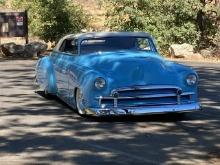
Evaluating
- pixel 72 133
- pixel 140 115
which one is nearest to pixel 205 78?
pixel 140 115

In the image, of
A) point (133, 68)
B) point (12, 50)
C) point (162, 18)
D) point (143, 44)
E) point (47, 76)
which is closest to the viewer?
point (133, 68)

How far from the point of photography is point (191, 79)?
952 centimetres

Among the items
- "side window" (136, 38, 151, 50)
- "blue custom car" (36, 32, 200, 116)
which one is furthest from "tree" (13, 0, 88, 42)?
"blue custom car" (36, 32, 200, 116)

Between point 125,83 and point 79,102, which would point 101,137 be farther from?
point 79,102

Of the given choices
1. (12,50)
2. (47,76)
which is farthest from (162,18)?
(47,76)

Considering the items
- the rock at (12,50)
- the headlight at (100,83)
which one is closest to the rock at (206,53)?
the rock at (12,50)

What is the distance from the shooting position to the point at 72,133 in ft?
27.6

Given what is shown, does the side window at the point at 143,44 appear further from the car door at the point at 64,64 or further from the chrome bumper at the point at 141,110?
the chrome bumper at the point at 141,110

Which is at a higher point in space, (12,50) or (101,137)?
(12,50)

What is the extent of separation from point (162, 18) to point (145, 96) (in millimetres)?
17404

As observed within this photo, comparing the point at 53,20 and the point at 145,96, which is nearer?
the point at 145,96

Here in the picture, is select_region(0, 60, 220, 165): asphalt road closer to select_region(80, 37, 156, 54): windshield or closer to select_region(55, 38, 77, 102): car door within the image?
select_region(55, 38, 77, 102): car door

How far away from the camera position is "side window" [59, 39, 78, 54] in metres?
10.8

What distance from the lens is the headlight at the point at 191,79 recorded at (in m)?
9.48
